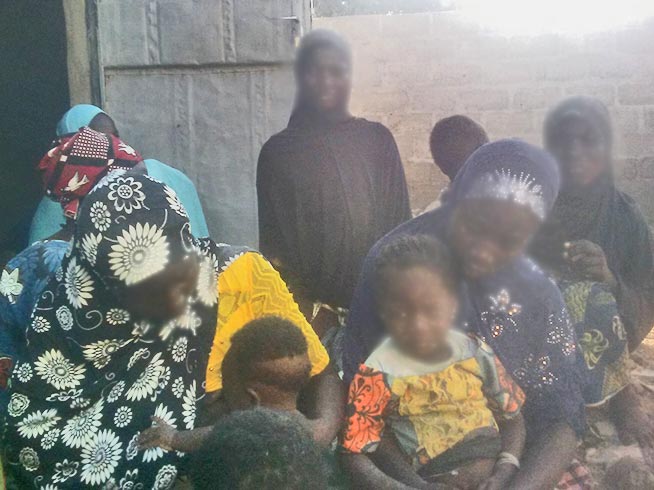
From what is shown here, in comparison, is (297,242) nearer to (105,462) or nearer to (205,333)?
(205,333)

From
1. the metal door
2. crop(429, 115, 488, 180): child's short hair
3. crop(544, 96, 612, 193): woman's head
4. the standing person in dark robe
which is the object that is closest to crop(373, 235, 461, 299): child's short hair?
the standing person in dark robe

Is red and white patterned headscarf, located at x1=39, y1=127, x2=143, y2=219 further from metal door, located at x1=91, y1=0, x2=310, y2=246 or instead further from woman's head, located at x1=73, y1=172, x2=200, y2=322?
woman's head, located at x1=73, y1=172, x2=200, y2=322

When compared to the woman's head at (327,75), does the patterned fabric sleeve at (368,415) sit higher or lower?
lower

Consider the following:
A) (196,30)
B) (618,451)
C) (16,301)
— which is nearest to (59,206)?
(196,30)

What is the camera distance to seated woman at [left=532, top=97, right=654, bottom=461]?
2443mm

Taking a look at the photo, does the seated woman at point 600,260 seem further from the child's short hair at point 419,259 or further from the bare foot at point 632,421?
the child's short hair at point 419,259

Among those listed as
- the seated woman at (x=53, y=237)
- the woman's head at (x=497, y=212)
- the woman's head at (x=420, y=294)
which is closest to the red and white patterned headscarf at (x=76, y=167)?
the seated woman at (x=53, y=237)

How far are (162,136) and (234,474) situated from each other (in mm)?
1980

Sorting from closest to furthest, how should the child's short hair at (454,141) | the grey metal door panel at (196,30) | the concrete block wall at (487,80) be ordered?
1. the concrete block wall at (487,80)
2. the child's short hair at (454,141)
3. the grey metal door panel at (196,30)

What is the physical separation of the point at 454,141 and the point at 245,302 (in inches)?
45.3

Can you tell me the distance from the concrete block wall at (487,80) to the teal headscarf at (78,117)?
1.02 metres

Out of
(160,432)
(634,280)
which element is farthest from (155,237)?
(634,280)

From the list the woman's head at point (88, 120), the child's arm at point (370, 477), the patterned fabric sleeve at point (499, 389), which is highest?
the woman's head at point (88, 120)

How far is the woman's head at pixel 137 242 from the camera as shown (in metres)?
1.90
